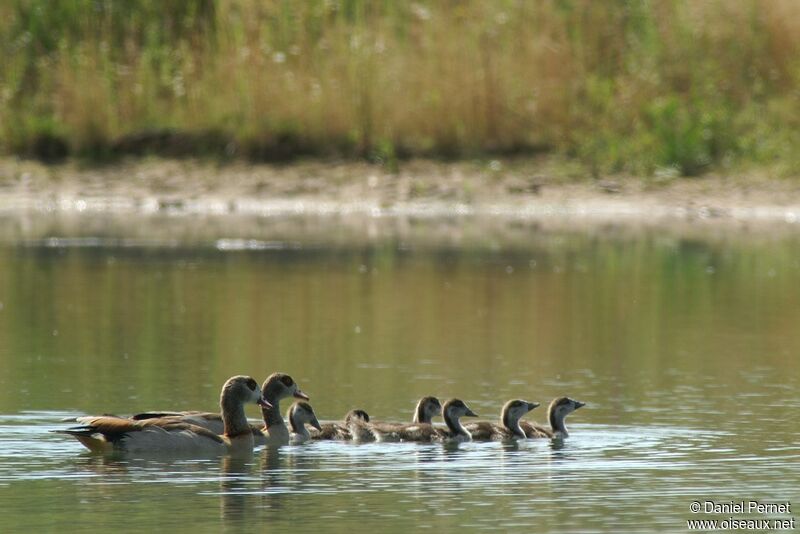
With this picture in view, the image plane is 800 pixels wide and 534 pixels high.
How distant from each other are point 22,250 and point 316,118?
6.05 m

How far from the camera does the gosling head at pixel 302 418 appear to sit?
451 inches

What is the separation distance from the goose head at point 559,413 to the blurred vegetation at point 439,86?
525 inches

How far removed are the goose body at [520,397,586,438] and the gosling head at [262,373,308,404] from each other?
1.31 meters

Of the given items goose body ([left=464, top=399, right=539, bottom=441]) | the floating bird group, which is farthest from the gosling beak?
goose body ([left=464, top=399, right=539, bottom=441])

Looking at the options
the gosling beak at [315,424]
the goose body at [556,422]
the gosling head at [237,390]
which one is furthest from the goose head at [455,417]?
the gosling head at [237,390]

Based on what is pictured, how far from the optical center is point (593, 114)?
83.5 feet

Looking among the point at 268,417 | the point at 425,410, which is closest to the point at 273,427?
the point at 268,417

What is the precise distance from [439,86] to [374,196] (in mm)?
1840

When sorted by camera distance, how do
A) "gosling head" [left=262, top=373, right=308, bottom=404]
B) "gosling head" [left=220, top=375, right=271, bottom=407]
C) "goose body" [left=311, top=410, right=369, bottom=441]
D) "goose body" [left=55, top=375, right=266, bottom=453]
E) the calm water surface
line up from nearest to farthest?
the calm water surface → "goose body" [left=55, top=375, right=266, bottom=453] → "gosling head" [left=220, top=375, right=271, bottom=407] → "goose body" [left=311, top=410, right=369, bottom=441] → "gosling head" [left=262, top=373, right=308, bottom=404]

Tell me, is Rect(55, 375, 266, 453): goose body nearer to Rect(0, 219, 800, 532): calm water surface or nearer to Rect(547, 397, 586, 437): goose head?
Rect(0, 219, 800, 532): calm water surface

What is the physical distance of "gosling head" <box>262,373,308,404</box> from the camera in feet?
38.3

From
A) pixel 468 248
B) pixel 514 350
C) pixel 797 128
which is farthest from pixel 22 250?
pixel 797 128

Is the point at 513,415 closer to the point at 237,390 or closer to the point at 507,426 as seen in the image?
the point at 507,426

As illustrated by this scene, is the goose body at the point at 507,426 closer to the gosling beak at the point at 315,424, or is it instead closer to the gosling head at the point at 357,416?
the gosling head at the point at 357,416
